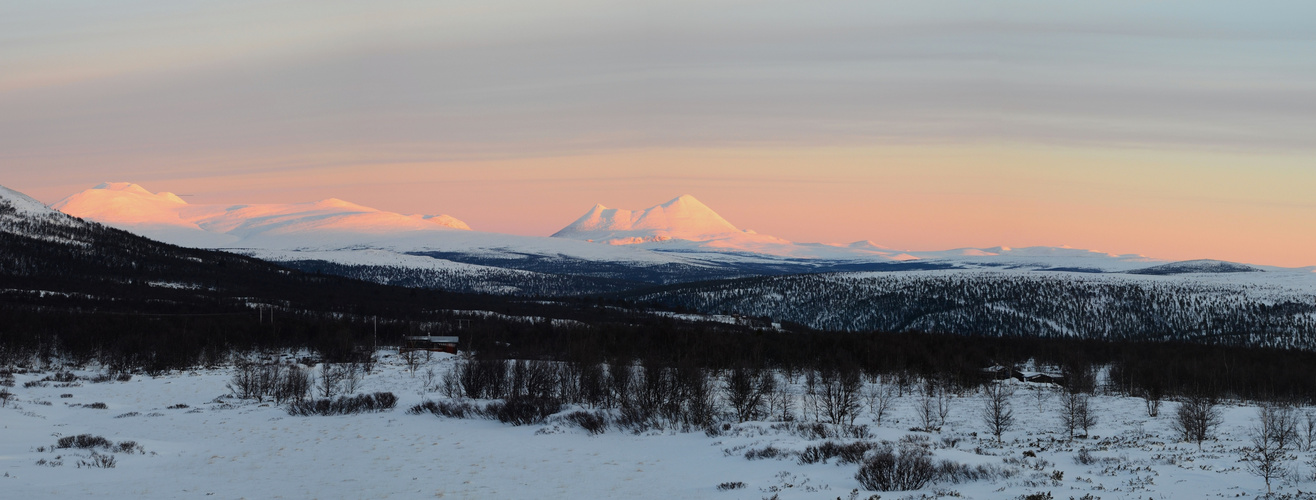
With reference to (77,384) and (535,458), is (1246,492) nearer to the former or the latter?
(535,458)

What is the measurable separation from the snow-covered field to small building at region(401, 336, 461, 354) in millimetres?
53040

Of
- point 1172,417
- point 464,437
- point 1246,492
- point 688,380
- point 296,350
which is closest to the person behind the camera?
point 1246,492

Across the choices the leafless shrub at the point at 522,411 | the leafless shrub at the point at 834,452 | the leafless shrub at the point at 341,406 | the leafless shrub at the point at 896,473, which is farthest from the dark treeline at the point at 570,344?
the leafless shrub at the point at 896,473

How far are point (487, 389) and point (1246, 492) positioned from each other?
5151 cm

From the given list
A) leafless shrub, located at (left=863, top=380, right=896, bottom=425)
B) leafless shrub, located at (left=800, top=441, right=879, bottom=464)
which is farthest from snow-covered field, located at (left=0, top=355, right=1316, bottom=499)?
leafless shrub, located at (left=863, top=380, right=896, bottom=425)

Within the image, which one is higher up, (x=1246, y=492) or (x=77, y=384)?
(x=1246, y=492)

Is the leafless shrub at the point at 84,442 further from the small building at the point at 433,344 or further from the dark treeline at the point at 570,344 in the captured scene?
the small building at the point at 433,344

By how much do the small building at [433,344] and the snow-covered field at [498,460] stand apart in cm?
5304

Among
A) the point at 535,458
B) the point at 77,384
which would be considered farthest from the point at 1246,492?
the point at 77,384

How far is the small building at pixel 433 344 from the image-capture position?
116938 millimetres

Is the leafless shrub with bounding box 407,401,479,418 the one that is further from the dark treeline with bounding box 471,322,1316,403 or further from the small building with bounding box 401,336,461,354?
the small building with bounding box 401,336,461,354

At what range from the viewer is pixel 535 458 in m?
41.7

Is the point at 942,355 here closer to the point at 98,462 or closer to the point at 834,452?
the point at 834,452

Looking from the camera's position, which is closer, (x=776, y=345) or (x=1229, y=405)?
(x=1229, y=405)
